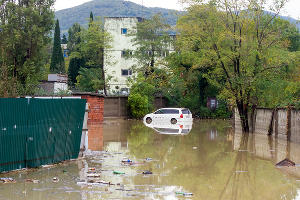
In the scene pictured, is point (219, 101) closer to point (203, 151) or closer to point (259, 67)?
point (259, 67)

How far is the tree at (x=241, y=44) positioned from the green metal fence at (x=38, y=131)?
58.5ft

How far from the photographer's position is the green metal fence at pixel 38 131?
1384 cm

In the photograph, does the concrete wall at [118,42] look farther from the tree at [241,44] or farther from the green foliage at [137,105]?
the tree at [241,44]

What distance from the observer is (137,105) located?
161 ft

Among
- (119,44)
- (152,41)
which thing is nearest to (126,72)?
(119,44)

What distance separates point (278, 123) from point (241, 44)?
6747 mm

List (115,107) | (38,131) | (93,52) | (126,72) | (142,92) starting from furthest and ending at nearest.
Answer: (126,72) → (93,52) → (142,92) → (115,107) → (38,131)

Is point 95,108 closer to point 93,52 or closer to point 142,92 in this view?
point 142,92

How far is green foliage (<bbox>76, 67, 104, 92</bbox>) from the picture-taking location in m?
68.2

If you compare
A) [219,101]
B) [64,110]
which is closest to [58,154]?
[64,110]

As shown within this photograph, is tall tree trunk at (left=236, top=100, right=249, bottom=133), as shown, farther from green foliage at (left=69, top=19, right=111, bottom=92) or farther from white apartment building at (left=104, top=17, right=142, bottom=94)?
white apartment building at (left=104, top=17, right=142, bottom=94)

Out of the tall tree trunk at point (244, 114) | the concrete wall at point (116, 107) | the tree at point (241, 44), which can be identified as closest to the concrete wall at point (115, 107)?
the concrete wall at point (116, 107)

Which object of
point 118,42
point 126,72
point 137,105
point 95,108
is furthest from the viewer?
point 126,72

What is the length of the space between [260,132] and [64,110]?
18.9 m
